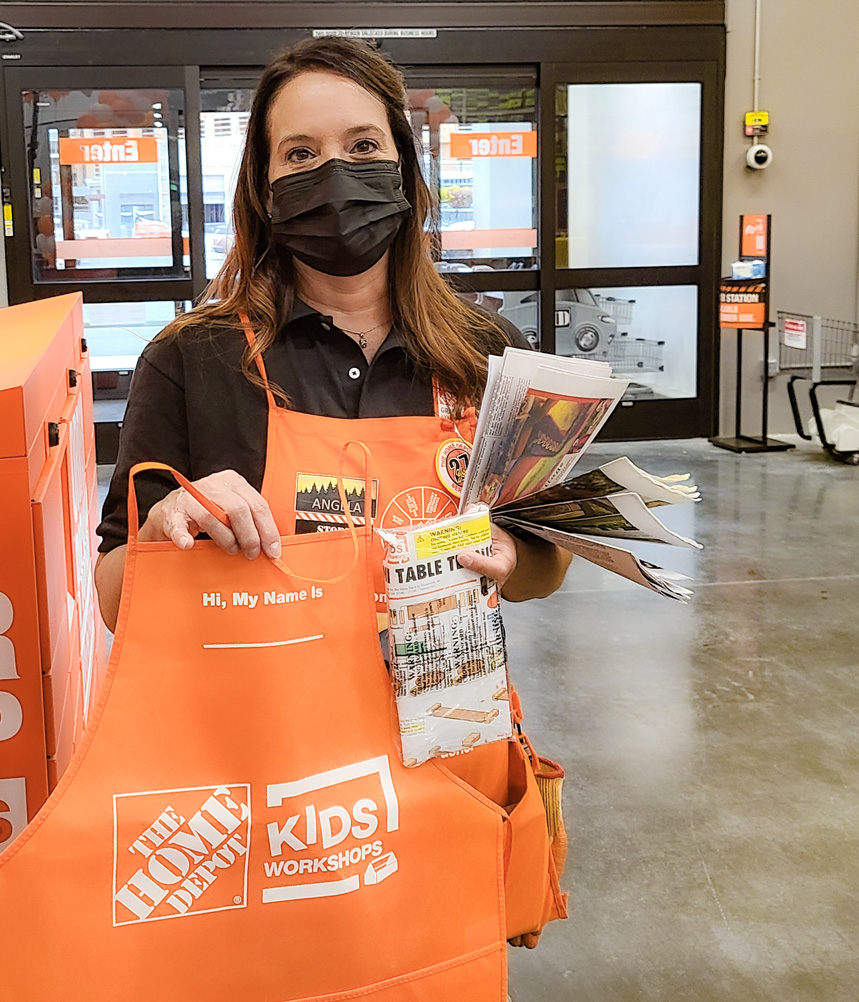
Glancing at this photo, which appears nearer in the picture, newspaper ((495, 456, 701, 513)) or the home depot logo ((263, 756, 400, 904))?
the home depot logo ((263, 756, 400, 904))

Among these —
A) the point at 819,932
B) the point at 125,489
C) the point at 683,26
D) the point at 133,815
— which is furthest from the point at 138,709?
the point at 683,26

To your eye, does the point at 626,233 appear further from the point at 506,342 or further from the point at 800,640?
the point at 506,342

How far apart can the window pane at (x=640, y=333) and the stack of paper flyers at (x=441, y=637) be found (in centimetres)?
692

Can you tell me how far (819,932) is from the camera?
2344 mm

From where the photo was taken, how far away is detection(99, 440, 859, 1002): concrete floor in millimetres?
2273

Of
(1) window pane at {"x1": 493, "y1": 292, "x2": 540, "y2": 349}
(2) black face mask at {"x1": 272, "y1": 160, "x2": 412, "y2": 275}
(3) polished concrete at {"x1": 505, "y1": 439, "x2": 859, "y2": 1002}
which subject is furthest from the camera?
(1) window pane at {"x1": 493, "y1": 292, "x2": 540, "y2": 349}

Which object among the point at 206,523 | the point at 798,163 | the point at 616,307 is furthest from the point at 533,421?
the point at 798,163

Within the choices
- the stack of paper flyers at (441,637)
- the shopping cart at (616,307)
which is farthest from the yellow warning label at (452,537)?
the shopping cart at (616,307)

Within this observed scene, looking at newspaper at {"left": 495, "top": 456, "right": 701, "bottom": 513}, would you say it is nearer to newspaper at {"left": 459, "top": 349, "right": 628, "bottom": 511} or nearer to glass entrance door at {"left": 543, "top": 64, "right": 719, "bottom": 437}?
newspaper at {"left": 459, "top": 349, "right": 628, "bottom": 511}

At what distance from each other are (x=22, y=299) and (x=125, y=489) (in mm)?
6709

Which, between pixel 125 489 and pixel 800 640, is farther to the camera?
pixel 800 640

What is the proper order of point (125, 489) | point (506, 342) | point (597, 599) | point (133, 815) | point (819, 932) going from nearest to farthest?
point (133, 815), point (125, 489), point (506, 342), point (819, 932), point (597, 599)

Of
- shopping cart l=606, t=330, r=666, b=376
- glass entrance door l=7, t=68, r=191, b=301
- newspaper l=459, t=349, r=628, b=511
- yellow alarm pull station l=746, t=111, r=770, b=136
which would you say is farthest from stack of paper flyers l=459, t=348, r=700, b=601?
yellow alarm pull station l=746, t=111, r=770, b=136

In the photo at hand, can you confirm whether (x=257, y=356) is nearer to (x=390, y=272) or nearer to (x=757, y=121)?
(x=390, y=272)
